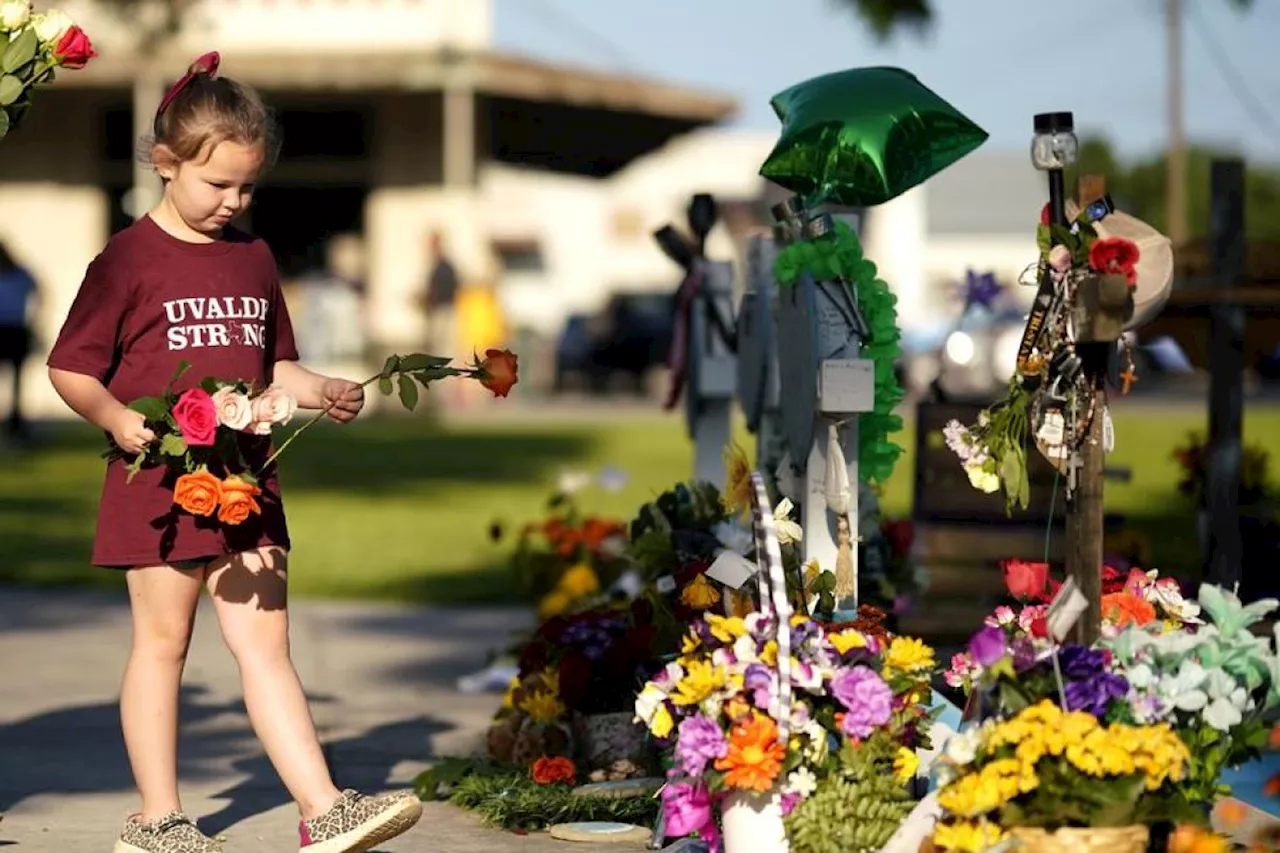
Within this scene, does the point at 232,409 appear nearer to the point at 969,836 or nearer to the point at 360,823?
the point at 360,823

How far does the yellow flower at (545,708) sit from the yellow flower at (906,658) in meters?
1.53

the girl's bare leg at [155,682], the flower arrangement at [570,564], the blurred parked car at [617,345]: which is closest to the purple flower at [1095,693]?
the girl's bare leg at [155,682]

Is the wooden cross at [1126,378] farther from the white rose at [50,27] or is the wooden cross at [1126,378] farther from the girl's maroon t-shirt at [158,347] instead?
the white rose at [50,27]

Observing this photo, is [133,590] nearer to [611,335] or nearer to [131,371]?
[131,371]

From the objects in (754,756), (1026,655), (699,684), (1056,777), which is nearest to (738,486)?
(699,684)

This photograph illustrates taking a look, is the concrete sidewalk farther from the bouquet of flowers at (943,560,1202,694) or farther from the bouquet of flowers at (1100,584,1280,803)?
the bouquet of flowers at (1100,584,1280,803)

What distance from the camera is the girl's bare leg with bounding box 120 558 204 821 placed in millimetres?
4867

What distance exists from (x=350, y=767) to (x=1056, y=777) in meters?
2.81

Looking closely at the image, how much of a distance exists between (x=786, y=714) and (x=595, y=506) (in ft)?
34.9

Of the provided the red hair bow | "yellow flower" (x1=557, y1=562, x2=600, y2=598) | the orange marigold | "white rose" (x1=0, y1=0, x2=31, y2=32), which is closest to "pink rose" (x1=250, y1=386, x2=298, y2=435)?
the red hair bow

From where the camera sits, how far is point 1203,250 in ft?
25.7

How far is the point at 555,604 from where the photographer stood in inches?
300

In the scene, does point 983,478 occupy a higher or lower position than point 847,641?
higher

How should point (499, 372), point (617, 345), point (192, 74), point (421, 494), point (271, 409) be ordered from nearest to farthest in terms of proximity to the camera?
point (271, 409) → point (499, 372) → point (192, 74) → point (421, 494) → point (617, 345)
